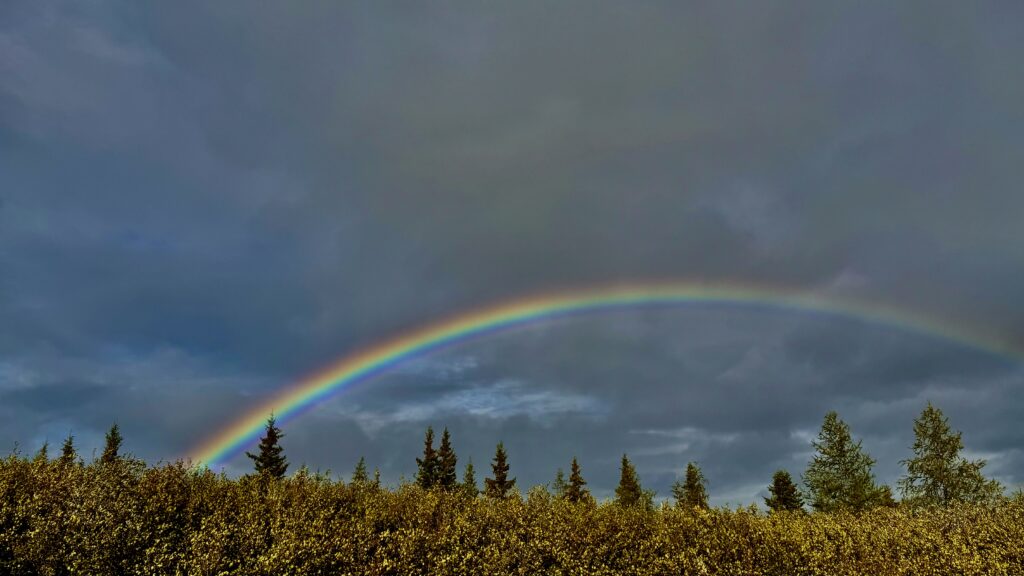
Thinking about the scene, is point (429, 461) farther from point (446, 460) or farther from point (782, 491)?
point (782, 491)

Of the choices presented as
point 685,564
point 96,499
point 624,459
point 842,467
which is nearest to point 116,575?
point 96,499

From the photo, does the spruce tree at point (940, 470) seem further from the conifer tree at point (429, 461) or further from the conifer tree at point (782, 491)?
the conifer tree at point (429, 461)

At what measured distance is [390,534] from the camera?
12.4 m

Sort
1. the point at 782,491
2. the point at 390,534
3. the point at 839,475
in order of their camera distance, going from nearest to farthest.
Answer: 1. the point at 390,534
2. the point at 839,475
3. the point at 782,491

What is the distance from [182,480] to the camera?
1416 centimetres

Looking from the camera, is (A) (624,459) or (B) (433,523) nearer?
(B) (433,523)

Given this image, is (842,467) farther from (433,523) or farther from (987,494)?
(433,523)

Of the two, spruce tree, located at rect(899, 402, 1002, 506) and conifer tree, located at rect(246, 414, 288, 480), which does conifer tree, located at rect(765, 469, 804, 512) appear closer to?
spruce tree, located at rect(899, 402, 1002, 506)

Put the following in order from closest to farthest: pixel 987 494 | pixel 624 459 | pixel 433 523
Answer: pixel 433 523
pixel 987 494
pixel 624 459

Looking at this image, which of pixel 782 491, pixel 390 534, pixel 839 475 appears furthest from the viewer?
pixel 782 491

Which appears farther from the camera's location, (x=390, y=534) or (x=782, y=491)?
(x=782, y=491)

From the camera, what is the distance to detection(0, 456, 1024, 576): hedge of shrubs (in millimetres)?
10906

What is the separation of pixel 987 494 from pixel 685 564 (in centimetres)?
4219

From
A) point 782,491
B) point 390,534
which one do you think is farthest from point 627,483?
point 390,534
